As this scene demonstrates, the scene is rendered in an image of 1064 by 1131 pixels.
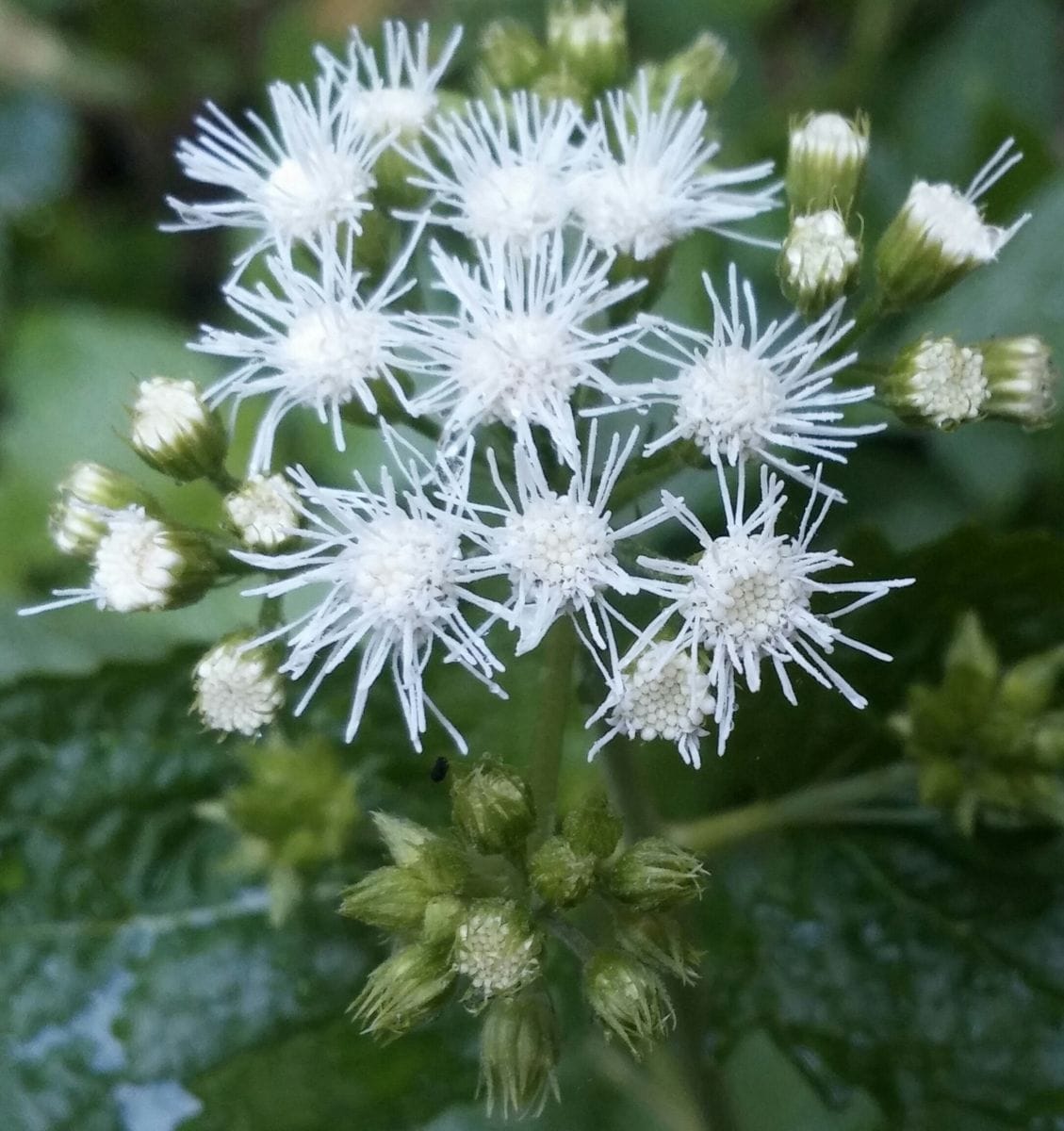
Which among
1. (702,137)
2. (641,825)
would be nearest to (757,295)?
(702,137)

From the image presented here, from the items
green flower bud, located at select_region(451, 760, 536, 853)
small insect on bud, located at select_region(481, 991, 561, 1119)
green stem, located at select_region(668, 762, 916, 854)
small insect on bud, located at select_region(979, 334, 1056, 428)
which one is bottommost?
small insect on bud, located at select_region(481, 991, 561, 1119)

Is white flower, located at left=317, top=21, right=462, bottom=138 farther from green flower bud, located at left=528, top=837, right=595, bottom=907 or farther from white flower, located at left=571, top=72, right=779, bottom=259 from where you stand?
green flower bud, located at left=528, top=837, right=595, bottom=907

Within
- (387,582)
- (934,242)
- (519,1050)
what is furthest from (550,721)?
(934,242)

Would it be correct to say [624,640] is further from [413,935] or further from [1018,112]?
[1018,112]

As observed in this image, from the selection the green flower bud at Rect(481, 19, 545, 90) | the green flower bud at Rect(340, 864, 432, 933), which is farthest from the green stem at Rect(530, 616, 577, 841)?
the green flower bud at Rect(481, 19, 545, 90)

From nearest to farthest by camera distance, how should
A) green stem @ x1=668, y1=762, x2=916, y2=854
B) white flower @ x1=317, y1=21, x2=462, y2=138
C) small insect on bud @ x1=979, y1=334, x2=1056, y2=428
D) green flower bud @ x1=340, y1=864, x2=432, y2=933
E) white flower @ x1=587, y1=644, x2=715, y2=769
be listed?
white flower @ x1=587, y1=644, x2=715, y2=769 < green flower bud @ x1=340, y1=864, x2=432, y2=933 < small insect on bud @ x1=979, y1=334, x2=1056, y2=428 < white flower @ x1=317, y1=21, x2=462, y2=138 < green stem @ x1=668, y1=762, x2=916, y2=854

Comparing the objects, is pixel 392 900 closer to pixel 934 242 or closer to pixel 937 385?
pixel 937 385
